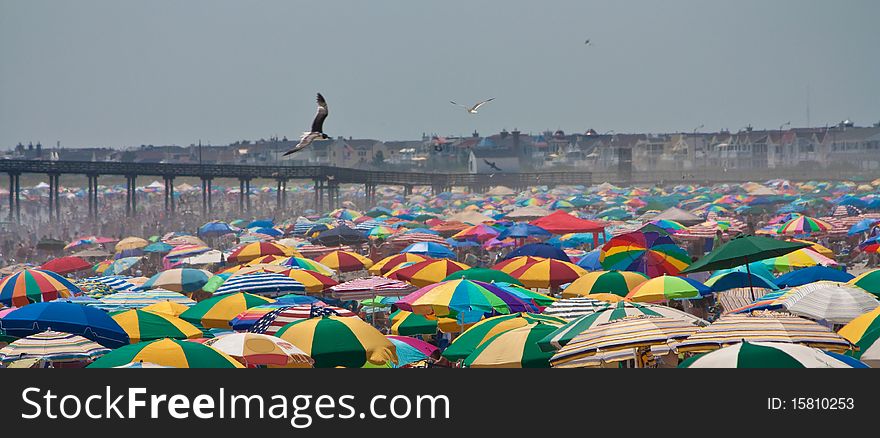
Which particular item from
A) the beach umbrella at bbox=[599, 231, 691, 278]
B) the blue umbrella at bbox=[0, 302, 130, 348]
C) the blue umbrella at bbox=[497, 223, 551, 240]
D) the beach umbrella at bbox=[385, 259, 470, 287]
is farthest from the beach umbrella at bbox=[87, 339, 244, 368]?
the blue umbrella at bbox=[497, 223, 551, 240]

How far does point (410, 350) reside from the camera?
47.8 ft

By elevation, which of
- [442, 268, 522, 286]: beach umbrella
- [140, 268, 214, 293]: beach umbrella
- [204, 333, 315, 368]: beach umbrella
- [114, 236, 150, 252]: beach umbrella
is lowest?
[114, 236, 150, 252]: beach umbrella

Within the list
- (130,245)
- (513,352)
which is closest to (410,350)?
(513,352)

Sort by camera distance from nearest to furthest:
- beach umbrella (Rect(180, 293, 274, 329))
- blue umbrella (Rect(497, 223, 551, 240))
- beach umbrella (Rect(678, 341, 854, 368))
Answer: beach umbrella (Rect(678, 341, 854, 368))
beach umbrella (Rect(180, 293, 274, 329))
blue umbrella (Rect(497, 223, 551, 240))

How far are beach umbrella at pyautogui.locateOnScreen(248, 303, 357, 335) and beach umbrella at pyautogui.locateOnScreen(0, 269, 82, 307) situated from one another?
248 inches

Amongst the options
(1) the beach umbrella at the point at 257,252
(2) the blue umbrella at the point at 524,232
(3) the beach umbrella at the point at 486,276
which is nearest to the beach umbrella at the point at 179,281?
(1) the beach umbrella at the point at 257,252

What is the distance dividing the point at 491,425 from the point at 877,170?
123020mm

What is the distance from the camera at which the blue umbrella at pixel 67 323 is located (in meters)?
14.6

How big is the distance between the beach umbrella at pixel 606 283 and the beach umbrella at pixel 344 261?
23.8 feet

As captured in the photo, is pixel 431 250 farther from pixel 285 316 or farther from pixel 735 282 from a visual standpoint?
pixel 285 316

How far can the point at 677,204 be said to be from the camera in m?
57.5

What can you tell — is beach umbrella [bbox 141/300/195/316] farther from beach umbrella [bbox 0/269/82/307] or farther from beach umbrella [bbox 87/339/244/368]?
beach umbrella [bbox 87/339/244/368]

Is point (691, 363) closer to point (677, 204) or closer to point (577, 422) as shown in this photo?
point (577, 422)

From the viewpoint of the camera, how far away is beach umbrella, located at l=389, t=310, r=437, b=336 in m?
17.1
